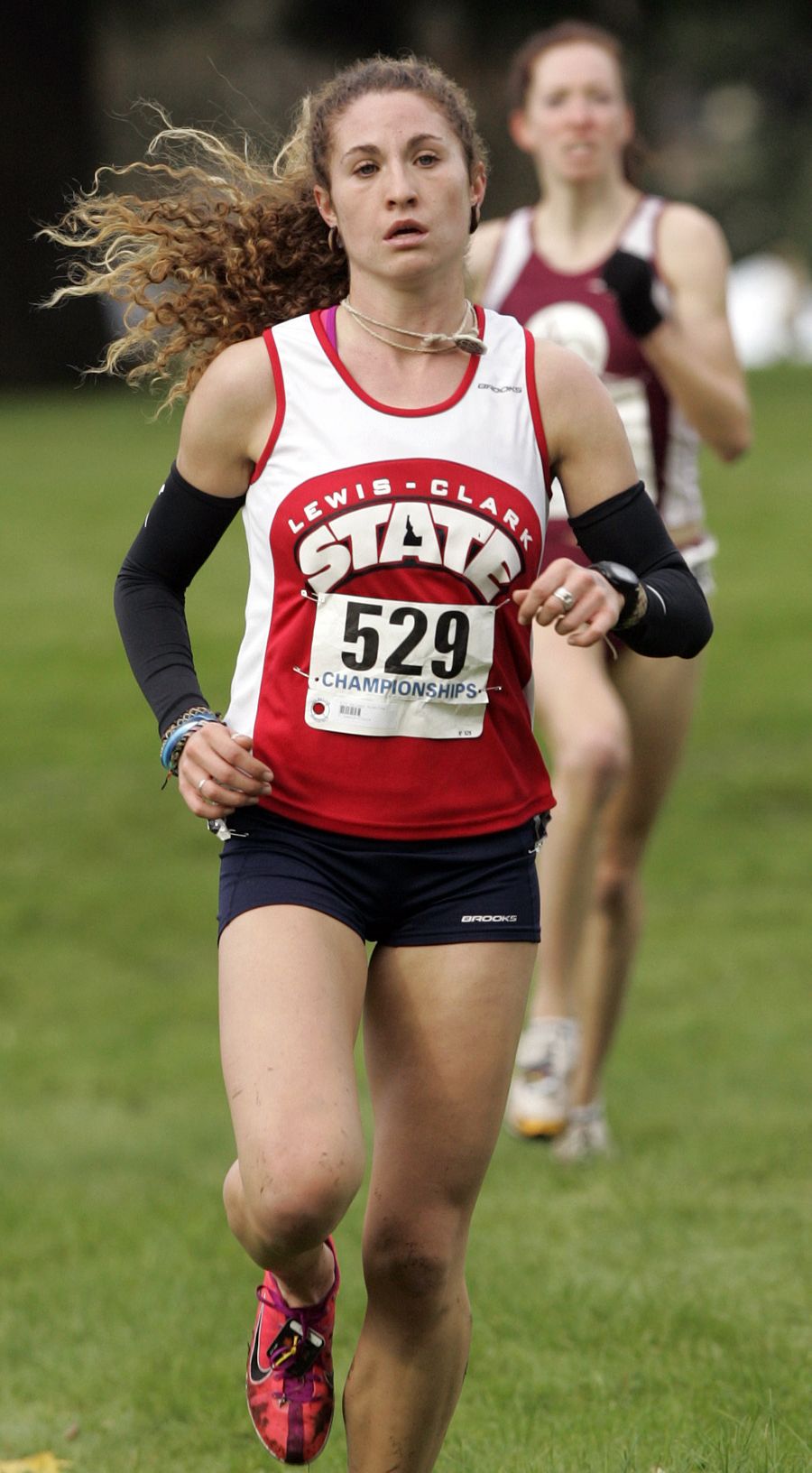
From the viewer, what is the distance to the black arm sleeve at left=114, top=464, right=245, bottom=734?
3631mm

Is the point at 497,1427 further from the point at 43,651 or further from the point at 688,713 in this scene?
the point at 43,651

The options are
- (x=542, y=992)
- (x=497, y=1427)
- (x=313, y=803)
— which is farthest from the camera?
(x=542, y=992)

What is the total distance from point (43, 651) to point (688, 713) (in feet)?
32.2

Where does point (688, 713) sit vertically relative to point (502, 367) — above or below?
below

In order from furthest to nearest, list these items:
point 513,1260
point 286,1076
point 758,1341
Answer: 1. point 513,1260
2. point 758,1341
3. point 286,1076

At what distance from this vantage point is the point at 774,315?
4184 cm

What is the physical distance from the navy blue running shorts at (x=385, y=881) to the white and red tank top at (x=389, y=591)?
4cm

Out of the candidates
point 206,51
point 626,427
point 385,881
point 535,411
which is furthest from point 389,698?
point 206,51

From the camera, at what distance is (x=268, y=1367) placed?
359 centimetres

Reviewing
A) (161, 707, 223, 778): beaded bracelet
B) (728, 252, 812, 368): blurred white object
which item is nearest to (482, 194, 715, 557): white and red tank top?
(161, 707, 223, 778): beaded bracelet

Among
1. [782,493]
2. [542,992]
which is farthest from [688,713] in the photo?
[782,493]

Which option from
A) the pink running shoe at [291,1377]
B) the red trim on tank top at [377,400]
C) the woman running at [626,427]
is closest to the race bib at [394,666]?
the red trim on tank top at [377,400]

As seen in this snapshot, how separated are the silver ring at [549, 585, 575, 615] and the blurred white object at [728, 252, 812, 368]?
36.6 metres

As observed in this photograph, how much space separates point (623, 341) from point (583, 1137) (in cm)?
243
